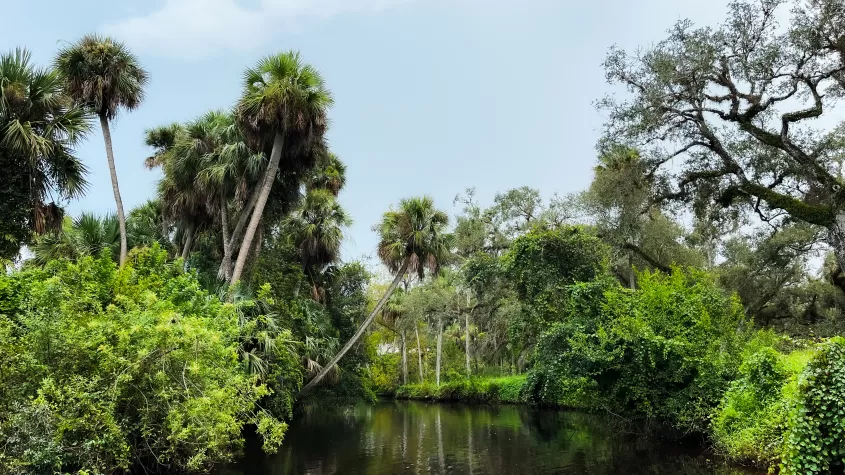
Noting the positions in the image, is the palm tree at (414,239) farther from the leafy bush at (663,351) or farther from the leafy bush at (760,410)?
the leafy bush at (760,410)

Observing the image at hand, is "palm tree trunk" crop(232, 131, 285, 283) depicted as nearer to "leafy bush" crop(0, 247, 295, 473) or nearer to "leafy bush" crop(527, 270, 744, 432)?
"leafy bush" crop(0, 247, 295, 473)

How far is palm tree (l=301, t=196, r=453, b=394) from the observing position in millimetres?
23047

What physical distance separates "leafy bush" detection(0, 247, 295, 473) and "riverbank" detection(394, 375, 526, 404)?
22.5 metres

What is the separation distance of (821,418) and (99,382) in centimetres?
1079

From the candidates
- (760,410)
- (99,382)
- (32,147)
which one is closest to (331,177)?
(32,147)

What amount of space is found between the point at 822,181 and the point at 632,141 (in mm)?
5485

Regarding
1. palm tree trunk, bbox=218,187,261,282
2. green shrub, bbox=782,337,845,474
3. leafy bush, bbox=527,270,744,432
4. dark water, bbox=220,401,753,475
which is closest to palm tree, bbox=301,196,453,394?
dark water, bbox=220,401,753,475

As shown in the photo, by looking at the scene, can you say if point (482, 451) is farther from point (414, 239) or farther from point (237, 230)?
point (237, 230)

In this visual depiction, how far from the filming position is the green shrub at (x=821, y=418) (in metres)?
7.53

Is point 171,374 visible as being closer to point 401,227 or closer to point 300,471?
point 300,471

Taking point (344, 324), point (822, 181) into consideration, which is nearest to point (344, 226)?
point (344, 324)

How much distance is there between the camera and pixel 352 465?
13.5m

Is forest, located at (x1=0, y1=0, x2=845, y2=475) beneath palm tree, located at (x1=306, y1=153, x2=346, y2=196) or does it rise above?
beneath

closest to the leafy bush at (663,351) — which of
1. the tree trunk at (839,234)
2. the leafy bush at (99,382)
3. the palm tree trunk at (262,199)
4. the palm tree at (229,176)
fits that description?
the tree trunk at (839,234)
